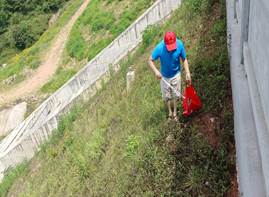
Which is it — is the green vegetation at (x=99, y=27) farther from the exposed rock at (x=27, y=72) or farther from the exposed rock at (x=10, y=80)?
the exposed rock at (x=10, y=80)

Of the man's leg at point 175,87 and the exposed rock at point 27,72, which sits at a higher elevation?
the man's leg at point 175,87

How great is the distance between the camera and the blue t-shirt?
21.8 feet

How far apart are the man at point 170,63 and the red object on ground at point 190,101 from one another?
168mm

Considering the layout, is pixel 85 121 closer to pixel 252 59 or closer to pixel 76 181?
pixel 76 181

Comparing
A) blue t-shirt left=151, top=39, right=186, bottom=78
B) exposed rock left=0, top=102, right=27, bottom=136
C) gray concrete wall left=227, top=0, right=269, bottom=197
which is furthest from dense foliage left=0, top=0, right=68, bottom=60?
gray concrete wall left=227, top=0, right=269, bottom=197

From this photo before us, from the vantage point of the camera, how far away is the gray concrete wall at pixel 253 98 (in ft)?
14.2

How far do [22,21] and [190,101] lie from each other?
82.0ft

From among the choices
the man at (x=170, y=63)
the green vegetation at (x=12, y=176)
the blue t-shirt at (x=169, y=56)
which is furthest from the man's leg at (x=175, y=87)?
the green vegetation at (x=12, y=176)

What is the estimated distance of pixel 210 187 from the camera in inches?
229

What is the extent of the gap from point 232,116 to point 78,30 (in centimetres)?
1602

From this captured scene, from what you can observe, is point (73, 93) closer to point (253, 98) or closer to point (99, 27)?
point (99, 27)

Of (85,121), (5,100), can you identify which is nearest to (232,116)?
(85,121)

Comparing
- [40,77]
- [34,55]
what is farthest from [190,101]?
[34,55]

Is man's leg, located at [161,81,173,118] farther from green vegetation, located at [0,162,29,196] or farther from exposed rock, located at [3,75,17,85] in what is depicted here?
exposed rock, located at [3,75,17,85]
